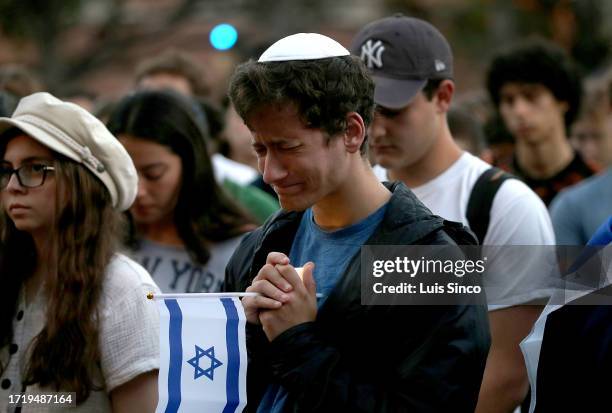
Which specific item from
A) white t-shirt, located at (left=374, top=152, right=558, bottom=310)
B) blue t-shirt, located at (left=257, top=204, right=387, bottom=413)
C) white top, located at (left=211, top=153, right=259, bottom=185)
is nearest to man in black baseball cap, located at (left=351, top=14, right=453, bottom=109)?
white t-shirt, located at (left=374, top=152, right=558, bottom=310)

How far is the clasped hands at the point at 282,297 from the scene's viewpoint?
3.15 metres

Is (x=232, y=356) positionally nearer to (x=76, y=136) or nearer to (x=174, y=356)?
(x=174, y=356)

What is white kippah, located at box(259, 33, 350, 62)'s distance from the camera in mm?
3299

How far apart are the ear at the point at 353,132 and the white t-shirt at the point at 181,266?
6.29 feet

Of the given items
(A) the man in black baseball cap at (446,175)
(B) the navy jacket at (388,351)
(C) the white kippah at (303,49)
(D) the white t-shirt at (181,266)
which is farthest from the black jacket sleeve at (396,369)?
(D) the white t-shirt at (181,266)

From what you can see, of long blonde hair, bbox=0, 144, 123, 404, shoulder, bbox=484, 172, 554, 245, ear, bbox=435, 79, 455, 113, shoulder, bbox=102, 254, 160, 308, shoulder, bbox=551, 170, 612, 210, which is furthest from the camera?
shoulder, bbox=551, 170, 612, 210

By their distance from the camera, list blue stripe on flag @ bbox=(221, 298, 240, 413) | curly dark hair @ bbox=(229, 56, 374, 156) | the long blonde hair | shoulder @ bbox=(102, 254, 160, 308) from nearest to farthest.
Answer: curly dark hair @ bbox=(229, 56, 374, 156)
blue stripe on flag @ bbox=(221, 298, 240, 413)
the long blonde hair
shoulder @ bbox=(102, 254, 160, 308)

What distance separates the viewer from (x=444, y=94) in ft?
15.6

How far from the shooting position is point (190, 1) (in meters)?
27.0

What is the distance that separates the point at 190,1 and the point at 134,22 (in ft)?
4.99

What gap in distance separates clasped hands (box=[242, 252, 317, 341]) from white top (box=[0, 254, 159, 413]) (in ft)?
2.70

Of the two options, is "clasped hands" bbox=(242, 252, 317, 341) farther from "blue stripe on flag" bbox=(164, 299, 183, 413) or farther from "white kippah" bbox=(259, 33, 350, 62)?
"white kippah" bbox=(259, 33, 350, 62)

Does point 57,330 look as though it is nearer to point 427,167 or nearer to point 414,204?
point 414,204

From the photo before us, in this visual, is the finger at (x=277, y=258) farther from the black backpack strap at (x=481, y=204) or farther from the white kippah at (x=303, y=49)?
the black backpack strap at (x=481, y=204)
